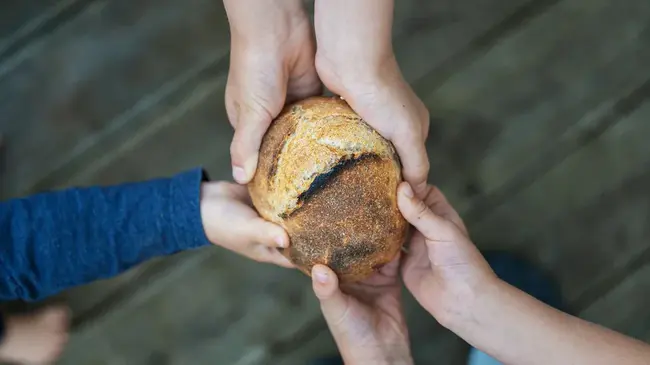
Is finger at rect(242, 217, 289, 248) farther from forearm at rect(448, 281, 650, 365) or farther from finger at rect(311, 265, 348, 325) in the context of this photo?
forearm at rect(448, 281, 650, 365)

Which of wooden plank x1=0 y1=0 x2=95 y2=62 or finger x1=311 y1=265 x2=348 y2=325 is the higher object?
wooden plank x1=0 y1=0 x2=95 y2=62

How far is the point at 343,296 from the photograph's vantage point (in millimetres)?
921

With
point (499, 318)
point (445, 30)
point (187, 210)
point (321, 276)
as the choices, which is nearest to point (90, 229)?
point (187, 210)

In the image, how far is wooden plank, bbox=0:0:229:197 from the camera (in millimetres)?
1366

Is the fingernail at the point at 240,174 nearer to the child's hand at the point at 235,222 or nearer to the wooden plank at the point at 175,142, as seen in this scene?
the child's hand at the point at 235,222

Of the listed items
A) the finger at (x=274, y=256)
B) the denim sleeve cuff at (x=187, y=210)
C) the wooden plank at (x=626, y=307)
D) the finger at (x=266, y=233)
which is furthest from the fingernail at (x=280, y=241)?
the wooden plank at (x=626, y=307)

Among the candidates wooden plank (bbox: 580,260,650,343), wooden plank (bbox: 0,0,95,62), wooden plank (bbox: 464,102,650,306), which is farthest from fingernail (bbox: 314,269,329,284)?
wooden plank (bbox: 0,0,95,62)

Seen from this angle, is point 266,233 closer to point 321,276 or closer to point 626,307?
point 321,276

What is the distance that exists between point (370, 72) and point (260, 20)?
178 millimetres

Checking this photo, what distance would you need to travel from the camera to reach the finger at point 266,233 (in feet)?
2.78

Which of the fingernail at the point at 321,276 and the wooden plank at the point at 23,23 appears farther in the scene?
the wooden plank at the point at 23,23

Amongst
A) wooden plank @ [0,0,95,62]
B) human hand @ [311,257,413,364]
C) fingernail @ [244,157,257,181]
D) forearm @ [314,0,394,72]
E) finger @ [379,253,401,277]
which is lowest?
human hand @ [311,257,413,364]

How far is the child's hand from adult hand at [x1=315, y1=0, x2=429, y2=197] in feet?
0.69

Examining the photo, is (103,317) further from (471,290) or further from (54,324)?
(471,290)
